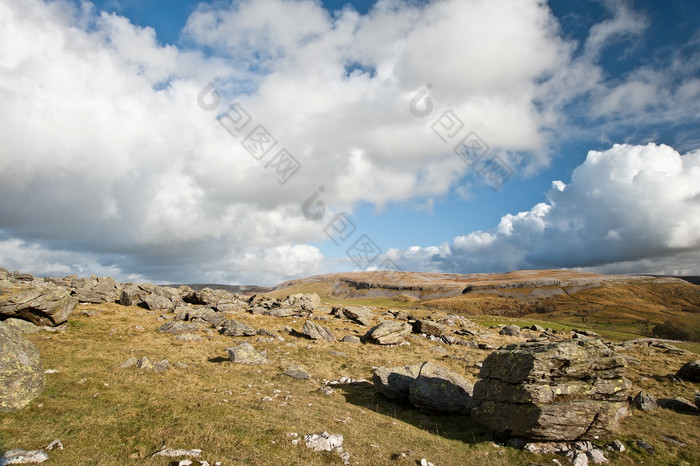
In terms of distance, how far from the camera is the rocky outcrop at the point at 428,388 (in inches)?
983

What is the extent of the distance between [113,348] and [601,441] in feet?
136

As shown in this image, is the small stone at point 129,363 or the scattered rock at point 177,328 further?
the scattered rock at point 177,328

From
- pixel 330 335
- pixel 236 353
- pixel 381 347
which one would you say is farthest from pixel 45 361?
pixel 381 347

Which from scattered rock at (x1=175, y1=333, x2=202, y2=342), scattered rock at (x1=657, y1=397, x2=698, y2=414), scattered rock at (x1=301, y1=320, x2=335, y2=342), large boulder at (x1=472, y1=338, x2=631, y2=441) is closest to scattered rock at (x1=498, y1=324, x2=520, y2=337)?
scattered rock at (x1=301, y1=320, x2=335, y2=342)

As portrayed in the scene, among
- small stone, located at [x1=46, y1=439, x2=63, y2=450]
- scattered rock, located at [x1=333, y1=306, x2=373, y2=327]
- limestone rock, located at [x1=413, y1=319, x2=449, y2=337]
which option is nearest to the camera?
small stone, located at [x1=46, y1=439, x2=63, y2=450]

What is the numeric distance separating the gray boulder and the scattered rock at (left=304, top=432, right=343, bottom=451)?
1361 inches

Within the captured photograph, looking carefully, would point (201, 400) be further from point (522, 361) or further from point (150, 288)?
point (150, 288)

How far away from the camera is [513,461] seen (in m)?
17.8

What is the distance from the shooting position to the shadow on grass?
21094 millimetres

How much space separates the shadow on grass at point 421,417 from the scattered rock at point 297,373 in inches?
141

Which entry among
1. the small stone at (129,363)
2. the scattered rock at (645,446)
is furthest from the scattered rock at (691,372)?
the small stone at (129,363)

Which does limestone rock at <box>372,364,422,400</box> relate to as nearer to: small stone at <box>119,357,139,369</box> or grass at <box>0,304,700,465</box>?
grass at <box>0,304,700,465</box>

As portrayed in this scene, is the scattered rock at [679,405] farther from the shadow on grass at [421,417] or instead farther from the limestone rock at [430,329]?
the limestone rock at [430,329]

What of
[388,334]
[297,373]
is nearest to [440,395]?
[297,373]
